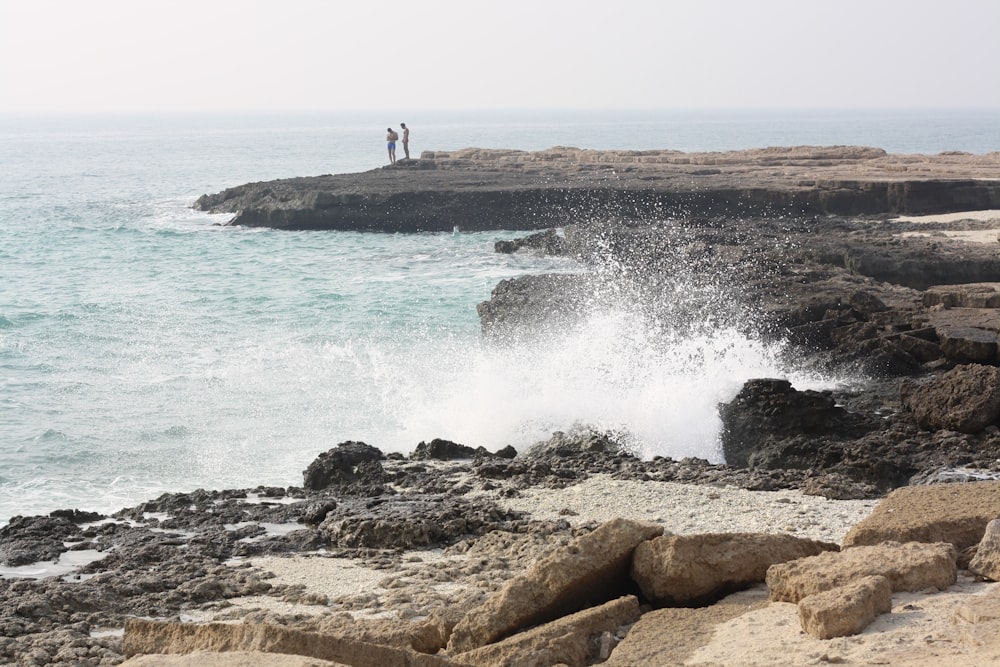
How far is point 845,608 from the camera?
4656 millimetres

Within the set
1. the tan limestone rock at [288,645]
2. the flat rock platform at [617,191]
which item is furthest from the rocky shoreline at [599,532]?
the flat rock platform at [617,191]

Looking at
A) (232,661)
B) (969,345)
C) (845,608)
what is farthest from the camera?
(969,345)

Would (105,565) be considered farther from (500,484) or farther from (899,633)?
(899,633)

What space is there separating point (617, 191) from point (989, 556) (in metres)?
24.9

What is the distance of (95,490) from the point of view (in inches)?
448

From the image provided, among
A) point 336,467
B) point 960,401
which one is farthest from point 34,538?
point 960,401

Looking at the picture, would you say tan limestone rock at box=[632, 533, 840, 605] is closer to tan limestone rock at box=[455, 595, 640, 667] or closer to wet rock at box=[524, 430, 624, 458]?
tan limestone rock at box=[455, 595, 640, 667]

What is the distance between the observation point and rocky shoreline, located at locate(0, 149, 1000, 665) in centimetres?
504

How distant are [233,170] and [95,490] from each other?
56225 millimetres

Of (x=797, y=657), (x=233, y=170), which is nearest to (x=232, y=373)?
(x=797, y=657)

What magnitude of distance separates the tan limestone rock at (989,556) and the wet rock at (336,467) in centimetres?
560

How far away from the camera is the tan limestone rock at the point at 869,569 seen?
16.5 feet

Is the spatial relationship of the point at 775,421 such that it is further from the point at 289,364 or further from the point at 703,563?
the point at 289,364

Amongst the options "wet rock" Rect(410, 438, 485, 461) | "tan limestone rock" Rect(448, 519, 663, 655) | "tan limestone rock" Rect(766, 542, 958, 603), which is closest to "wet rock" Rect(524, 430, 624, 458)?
"wet rock" Rect(410, 438, 485, 461)
